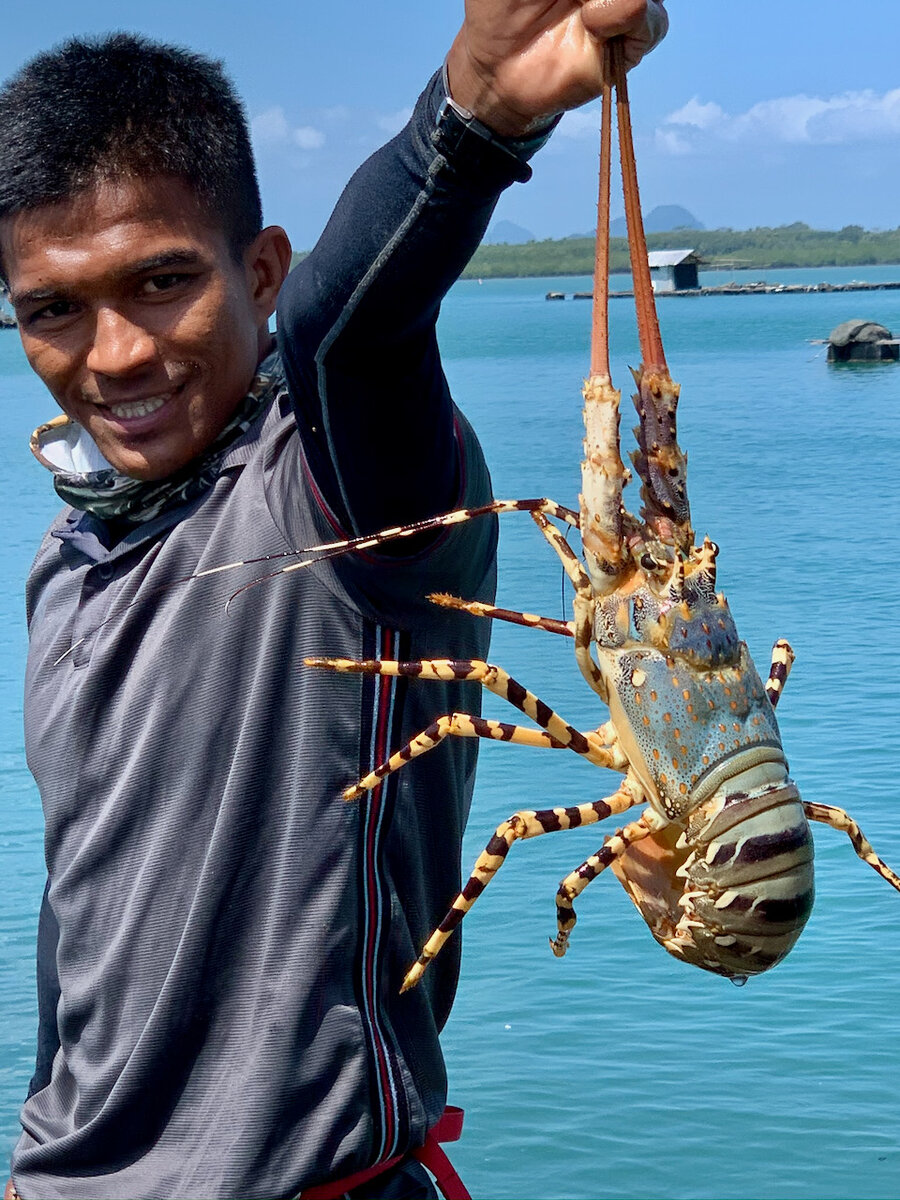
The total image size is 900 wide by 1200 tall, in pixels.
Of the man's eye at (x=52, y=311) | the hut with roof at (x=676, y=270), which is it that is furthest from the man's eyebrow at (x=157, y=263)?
the hut with roof at (x=676, y=270)

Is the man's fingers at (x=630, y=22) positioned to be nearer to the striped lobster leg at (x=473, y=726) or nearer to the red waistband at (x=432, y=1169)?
the striped lobster leg at (x=473, y=726)

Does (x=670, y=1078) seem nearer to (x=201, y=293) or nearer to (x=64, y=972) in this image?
(x=64, y=972)

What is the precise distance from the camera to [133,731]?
1.74 meters

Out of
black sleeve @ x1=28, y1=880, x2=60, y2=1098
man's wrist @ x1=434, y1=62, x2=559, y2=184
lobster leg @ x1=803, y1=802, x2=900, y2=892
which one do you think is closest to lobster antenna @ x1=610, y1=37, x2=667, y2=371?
man's wrist @ x1=434, y1=62, x2=559, y2=184

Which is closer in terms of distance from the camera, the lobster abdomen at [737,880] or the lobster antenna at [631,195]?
the lobster antenna at [631,195]

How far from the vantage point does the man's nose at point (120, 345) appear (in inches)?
70.1

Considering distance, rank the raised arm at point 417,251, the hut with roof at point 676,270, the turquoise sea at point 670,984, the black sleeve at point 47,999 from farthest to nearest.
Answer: the hut with roof at point 676,270, the turquoise sea at point 670,984, the black sleeve at point 47,999, the raised arm at point 417,251

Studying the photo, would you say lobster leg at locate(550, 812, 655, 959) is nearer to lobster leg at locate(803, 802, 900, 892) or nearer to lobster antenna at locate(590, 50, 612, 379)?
lobster leg at locate(803, 802, 900, 892)

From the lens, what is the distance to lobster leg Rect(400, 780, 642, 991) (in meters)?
1.75

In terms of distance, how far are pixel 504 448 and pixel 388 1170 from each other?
15.7m

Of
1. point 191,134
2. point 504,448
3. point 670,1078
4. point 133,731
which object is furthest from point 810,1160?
point 504,448

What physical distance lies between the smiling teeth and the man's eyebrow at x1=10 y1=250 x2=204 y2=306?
0.46 ft

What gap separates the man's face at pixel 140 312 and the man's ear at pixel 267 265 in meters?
0.04

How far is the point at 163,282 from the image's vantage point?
1781mm
